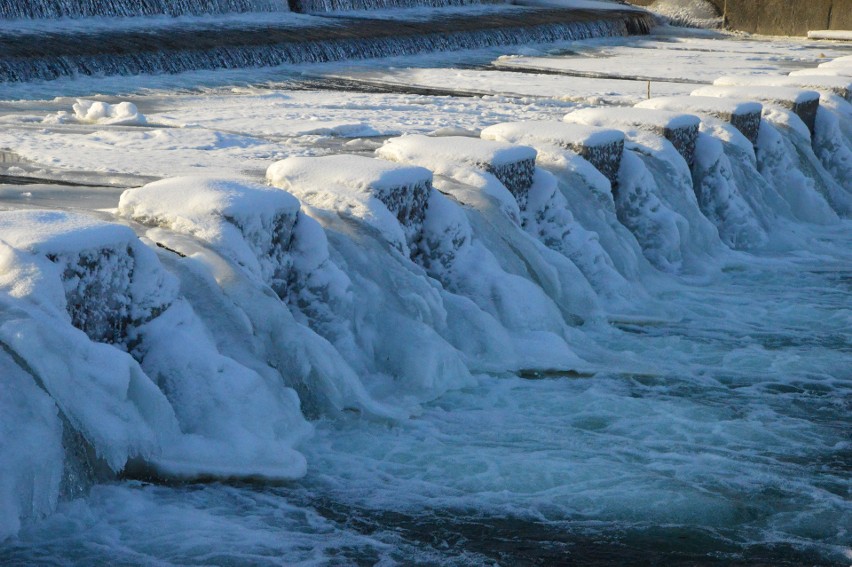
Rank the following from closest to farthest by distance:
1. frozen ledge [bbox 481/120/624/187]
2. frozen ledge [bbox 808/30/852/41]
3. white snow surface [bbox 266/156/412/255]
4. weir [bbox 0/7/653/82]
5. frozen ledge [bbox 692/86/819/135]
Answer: white snow surface [bbox 266/156/412/255]
frozen ledge [bbox 481/120/624/187]
frozen ledge [bbox 692/86/819/135]
weir [bbox 0/7/653/82]
frozen ledge [bbox 808/30/852/41]

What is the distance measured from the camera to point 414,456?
14.6 feet

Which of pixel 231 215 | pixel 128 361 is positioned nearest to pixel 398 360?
pixel 231 215

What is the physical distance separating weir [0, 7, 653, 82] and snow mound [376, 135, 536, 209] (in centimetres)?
477

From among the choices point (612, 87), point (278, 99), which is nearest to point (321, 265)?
point (278, 99)

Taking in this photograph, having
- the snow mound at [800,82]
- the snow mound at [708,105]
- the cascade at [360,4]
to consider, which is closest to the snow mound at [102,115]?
the snow mound at [708,105]

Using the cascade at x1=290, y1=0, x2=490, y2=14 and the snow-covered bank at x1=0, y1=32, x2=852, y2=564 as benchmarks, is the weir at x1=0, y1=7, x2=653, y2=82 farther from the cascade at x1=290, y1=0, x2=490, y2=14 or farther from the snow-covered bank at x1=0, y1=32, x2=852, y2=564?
the snow-covered bank at x1=0, y1=32, x2=852, y2=564

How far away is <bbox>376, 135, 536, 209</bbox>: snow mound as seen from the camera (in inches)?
273

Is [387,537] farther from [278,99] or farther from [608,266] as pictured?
[278,99]

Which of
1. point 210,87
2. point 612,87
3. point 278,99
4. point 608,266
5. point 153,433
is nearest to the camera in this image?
point 153,433

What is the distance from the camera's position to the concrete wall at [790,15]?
77.8 ft

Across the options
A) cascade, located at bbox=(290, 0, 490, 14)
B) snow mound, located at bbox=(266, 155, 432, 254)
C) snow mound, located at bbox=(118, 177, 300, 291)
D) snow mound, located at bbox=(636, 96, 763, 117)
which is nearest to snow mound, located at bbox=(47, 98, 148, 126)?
snow mound, located at bbox=(266, 155, 432, 254)

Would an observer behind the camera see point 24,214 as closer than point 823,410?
Yes

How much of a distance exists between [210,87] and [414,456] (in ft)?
23.8

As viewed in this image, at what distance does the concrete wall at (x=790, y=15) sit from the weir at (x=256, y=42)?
16.3ft
